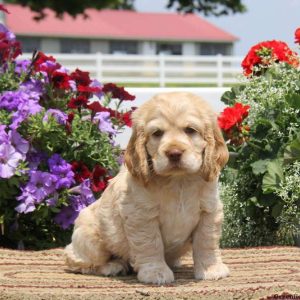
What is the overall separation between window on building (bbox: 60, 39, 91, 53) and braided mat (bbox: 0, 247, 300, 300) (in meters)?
51.4

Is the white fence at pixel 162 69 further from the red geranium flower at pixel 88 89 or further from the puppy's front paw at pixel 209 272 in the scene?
the puppy's front paw at pixel 209 272

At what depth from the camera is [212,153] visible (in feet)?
14.0

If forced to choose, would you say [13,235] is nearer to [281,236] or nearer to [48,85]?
[48,85]

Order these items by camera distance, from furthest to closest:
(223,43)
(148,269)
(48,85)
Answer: (223,43)
(48,85)
(148,269)

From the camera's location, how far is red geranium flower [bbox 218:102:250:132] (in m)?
5.93

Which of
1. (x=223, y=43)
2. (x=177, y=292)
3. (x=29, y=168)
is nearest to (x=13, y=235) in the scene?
(x=29, y=168)

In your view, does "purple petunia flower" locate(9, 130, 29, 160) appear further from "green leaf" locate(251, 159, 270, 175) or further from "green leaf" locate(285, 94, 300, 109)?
"green leaf" locate(285, 94, 300, 109)

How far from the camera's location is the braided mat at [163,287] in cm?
412

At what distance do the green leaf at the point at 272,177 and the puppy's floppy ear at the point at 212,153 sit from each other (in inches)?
53.7

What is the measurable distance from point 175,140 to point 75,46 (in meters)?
53.5

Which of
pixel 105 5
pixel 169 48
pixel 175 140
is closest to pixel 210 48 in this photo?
pixel 169 48

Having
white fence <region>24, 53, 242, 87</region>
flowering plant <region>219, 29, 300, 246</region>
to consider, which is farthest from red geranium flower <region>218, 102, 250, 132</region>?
white fence <region>24, 53, 242, 87</region>

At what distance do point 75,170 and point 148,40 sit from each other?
51963 millimetres

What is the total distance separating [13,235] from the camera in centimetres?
623
